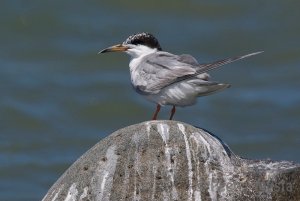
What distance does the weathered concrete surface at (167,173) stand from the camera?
786cm

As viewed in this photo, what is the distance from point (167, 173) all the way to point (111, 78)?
26.4 feet

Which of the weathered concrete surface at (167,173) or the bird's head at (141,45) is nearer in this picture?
the weathered concrete surface at (167,173)

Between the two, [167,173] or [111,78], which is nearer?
[167,173]

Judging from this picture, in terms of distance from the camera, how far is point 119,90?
15570 mm

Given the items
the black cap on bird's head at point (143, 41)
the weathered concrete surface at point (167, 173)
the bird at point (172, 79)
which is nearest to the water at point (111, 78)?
the black cap on bird's head at point (143, 41)

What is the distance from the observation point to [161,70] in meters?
9.02

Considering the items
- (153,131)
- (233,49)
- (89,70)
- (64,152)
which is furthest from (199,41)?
(153,131)

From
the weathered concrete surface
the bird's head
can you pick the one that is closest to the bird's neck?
the bird's head

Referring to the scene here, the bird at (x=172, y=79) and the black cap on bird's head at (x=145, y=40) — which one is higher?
the black cap on bird's head at (x=145, y=40)

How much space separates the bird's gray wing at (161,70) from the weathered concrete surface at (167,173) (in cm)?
79

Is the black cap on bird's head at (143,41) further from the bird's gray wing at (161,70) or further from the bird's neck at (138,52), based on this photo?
the bird's gray wing at (161,70)

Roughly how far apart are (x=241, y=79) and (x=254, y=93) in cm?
28

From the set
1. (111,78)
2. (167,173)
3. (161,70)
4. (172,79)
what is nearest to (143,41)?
(161,70)

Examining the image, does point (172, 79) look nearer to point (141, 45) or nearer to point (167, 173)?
point (141, 45)
